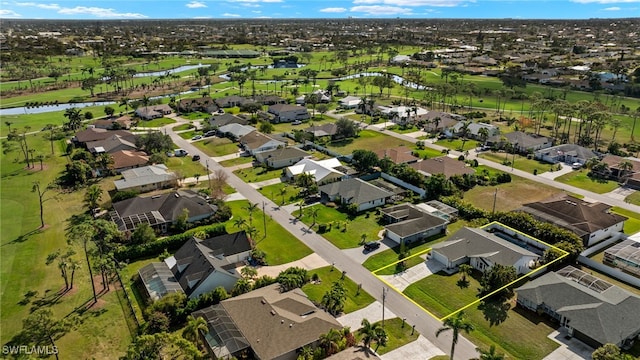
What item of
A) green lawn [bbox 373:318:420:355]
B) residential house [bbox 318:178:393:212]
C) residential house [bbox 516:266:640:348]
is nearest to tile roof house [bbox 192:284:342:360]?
green lawn [bbox 373:318:420:355]

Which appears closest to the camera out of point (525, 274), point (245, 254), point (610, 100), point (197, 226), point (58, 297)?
point (58, 297)

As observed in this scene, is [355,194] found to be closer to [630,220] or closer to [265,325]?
[265,325]

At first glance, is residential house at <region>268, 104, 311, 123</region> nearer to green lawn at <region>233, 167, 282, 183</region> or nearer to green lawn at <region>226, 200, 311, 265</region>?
green lawn at <region>233, 167, 282, 183</region>

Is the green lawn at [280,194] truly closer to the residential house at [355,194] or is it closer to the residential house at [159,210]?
the residential house at [355,194]

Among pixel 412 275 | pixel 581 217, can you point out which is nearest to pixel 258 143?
pixel 412 275

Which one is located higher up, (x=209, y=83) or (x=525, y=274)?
(x=209, y=83)

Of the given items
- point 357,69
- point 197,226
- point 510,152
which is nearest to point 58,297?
point 197,226

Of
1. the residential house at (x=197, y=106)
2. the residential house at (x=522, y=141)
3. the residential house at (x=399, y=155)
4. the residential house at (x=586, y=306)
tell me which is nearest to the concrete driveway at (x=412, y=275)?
the residential house at (x=586, y=306)

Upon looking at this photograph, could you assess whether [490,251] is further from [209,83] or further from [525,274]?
[209,83]
